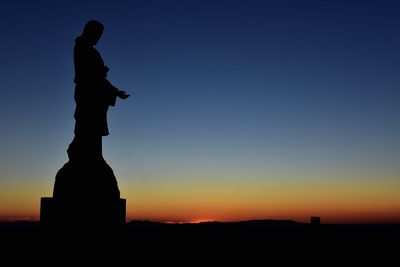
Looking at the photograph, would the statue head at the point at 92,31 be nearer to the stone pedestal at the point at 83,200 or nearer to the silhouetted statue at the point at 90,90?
the silhouetted statue at the point at 90,90

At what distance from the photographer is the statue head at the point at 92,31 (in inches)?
394

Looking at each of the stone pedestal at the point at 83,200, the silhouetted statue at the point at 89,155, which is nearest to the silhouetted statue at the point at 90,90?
the silhouetted statue at the point at 89,155

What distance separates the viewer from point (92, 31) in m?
10.0

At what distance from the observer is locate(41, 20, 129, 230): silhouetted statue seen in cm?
906

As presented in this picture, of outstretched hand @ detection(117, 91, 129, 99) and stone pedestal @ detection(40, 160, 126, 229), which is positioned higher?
outstretched hand @ detection(117, 91, 129, 99)

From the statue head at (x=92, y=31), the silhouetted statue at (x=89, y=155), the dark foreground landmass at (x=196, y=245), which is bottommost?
the dark foreground landmass at (x=196, y=245)

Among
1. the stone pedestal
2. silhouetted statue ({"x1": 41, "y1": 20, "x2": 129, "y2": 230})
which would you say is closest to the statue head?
silhouetted statue ({"x1": 41, "y1": 20, "x2": 129, "y2": 230})

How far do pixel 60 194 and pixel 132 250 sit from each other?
2.04 meters

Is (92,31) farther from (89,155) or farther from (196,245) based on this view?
(196,245)

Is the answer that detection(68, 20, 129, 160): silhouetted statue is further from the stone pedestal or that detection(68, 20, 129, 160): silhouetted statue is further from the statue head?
the stone pedestal

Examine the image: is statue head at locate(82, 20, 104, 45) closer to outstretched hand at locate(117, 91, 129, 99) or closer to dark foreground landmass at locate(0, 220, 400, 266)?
outstretched hand at locate(117, 91, 129, 99)

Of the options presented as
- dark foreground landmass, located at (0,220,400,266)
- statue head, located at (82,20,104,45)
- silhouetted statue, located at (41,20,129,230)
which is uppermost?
statue head, located at (82,20,104,45)

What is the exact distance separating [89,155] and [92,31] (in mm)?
2671

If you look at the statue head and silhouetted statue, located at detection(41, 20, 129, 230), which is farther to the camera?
the statue head
